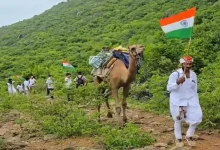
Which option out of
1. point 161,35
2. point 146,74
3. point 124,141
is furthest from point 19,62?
point 124,141

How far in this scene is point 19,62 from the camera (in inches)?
1508

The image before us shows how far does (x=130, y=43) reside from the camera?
27.6 m

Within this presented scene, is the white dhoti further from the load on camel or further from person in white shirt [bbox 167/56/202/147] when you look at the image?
the load on camel

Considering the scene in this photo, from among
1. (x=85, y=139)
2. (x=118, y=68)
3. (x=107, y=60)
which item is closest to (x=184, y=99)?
(x=85, y=139)

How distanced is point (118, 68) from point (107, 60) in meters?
0.82

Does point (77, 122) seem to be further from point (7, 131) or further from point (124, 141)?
point (7, 131)

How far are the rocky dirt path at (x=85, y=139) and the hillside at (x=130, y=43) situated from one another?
81 centimetres

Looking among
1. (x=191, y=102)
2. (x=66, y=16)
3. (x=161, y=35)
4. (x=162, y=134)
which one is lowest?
(x=162, y=134)

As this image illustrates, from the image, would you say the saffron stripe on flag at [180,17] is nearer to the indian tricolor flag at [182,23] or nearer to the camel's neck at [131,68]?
the indian tricolor flag at [182,23]

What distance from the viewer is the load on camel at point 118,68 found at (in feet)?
30.9

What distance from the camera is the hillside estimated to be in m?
13.4

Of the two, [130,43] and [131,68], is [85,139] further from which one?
[130,43]

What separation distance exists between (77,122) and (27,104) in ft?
4.60

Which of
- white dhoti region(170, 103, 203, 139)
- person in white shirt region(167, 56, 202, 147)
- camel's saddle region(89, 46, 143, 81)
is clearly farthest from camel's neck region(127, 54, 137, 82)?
white dhoti region(170, 103, 203, 139)
